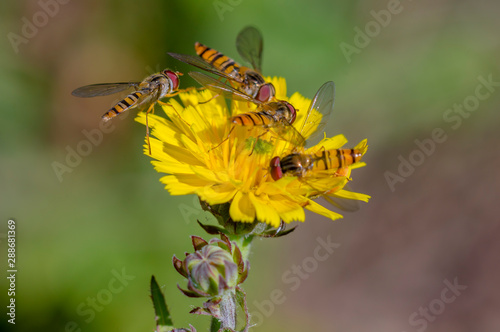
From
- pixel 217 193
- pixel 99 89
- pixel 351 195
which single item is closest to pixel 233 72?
pixel 99 89

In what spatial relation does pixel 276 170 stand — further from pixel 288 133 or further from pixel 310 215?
pixel 310 215

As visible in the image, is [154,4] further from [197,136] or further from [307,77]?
[197,136]

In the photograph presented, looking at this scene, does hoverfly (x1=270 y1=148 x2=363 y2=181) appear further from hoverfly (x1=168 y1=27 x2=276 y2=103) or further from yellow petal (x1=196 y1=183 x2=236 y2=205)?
hoverfly (x1=168 y1=27 x2=276 y2=103)

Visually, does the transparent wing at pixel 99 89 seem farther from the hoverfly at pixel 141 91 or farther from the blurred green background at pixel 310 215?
the blurred green background at pixel 310 215

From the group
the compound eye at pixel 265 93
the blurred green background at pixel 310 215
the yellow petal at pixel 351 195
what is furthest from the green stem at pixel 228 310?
the blurred green background at pixel 310 215

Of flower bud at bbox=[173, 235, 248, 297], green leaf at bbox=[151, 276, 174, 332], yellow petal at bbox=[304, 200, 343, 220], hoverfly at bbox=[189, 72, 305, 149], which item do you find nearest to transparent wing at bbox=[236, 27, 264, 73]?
hoverfly at bbox=[189, 72, 305, 149]

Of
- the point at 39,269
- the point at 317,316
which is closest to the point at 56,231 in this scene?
the point at 39,269

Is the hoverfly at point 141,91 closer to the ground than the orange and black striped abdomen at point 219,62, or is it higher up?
closer to the ground
